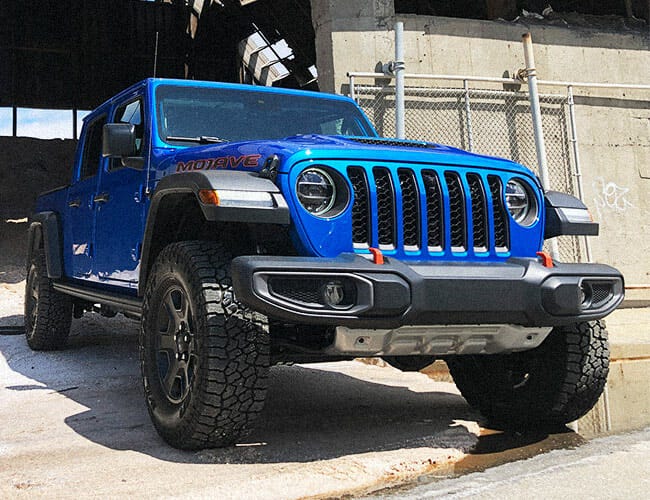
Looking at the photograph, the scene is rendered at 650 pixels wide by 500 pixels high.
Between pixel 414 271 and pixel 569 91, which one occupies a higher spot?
pixel 569 91

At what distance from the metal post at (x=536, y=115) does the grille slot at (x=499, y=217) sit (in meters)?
5.69

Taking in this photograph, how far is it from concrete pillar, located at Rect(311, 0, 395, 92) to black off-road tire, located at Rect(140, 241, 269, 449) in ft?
20.8

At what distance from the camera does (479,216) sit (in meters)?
3.68

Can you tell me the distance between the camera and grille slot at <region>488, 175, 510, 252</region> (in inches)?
147

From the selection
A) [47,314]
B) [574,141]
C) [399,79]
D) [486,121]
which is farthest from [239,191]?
[574,141]

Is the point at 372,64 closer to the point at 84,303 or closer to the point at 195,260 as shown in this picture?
the point at 84,303

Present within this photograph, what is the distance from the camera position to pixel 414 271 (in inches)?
126

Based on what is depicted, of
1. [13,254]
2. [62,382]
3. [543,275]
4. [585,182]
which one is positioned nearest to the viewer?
[543,275]

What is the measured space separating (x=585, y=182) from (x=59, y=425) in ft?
27.2

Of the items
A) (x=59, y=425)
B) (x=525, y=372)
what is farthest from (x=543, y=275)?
(x=59, y=425)

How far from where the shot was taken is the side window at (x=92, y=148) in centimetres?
593

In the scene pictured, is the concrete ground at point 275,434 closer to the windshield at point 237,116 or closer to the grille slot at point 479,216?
the grille slot at point 479,216

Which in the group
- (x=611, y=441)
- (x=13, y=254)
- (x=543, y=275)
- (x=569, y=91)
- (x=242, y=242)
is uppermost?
(x=569, y=91)

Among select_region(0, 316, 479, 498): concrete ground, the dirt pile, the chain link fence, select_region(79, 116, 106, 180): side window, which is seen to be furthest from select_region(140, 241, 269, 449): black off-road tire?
the dirt pile
